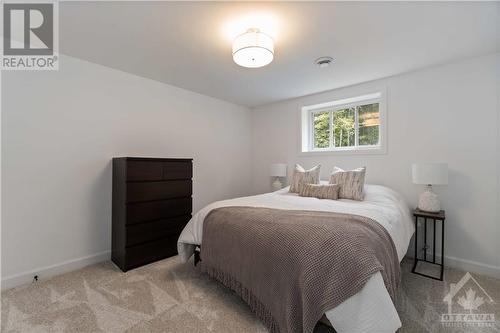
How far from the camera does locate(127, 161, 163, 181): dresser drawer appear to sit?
2240mm

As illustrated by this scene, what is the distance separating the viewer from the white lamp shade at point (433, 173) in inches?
83.5

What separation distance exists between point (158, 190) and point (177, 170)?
32cm

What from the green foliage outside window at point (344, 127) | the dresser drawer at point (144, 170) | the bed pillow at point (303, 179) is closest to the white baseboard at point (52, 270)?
the dresser drawer at point (144, 170)

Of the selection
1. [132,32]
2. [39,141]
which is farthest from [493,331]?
[39,141]

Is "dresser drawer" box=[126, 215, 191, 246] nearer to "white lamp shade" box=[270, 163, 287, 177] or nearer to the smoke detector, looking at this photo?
"white lamp shade" box=[270, 163, 287, 177]

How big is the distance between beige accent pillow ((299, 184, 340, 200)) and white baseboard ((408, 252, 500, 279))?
4.26ft

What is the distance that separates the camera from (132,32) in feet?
6.04

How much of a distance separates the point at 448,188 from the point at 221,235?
2.47 m

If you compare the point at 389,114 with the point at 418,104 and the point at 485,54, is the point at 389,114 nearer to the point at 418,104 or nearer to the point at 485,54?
the point at 418,104

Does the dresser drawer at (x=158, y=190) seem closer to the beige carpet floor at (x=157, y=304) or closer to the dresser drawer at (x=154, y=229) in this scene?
the dresser drawer at (x=154, y=229)

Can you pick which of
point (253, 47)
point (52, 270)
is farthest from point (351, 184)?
point (52, 270)

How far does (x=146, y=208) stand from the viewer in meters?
2.36

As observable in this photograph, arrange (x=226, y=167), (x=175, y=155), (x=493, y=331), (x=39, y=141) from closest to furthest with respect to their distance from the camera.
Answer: (x=493, y=331), (x=39, y=141), (x=175, y=155), (x=226, y=167)

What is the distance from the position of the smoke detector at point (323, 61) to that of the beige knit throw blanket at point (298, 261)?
163 centimetres
